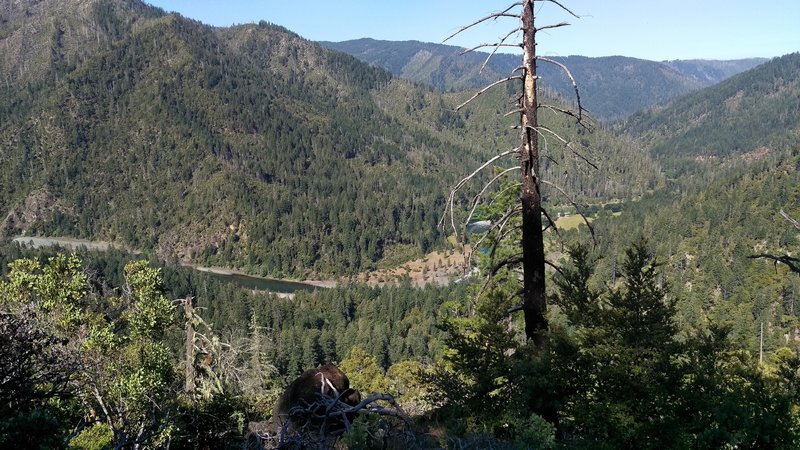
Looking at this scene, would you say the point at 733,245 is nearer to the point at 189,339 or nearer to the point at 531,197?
the point at 189,339

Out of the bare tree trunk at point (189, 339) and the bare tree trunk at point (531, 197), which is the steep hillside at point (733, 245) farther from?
the bare tree trunk at point (531, 197)

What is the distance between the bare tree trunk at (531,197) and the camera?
9680mm

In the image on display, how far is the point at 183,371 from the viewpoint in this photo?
26.4m

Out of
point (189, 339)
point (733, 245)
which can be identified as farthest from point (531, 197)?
point (733, 245)

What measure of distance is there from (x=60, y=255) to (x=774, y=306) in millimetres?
132201

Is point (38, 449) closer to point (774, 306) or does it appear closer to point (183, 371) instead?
point (183, 371)

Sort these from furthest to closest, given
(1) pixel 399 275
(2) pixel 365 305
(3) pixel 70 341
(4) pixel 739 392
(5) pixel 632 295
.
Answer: (1) pixel 399 275 < (2) pixel 365 305 < (3) pixel 70 341 < (5) pixel 632 295 < (4) pixel 739 392

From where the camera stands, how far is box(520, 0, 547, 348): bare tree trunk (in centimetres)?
968

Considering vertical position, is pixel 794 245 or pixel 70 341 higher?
pixel 70 341

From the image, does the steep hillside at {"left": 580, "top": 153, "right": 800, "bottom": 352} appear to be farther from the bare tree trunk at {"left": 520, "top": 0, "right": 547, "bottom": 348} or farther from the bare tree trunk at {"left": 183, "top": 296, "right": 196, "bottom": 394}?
the bare tree trunk at {"left": 520, "top": 0, "right": 547, "bottom": 348}

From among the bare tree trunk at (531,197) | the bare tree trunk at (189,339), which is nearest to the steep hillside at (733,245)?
the bare tree trunk at (189,339)

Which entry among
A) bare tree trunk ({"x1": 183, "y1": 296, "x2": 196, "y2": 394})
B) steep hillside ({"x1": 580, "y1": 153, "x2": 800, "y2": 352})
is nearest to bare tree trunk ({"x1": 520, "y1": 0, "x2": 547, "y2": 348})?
bare tree trunk ({"x1": 183, "y1": 296, "x2": 196, "y2": 394})

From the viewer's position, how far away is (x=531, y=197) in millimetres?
10273

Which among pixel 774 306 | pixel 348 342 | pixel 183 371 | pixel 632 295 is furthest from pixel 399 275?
pixel 632 295
